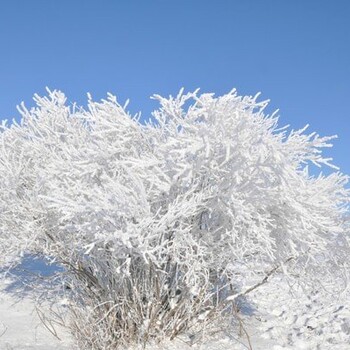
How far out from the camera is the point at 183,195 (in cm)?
562

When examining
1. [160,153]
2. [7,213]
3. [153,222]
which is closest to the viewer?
[153,222]

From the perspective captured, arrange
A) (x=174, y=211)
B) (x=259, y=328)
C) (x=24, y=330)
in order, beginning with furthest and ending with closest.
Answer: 1. (x=259, y=328)
2. (x=24, y=330)
3. (x=174, y=211)

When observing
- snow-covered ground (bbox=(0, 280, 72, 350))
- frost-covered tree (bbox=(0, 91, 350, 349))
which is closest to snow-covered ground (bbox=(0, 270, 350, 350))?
snow-covered ground (bbox=(0, 280, 72, 350))

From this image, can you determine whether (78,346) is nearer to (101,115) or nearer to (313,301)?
(101,115)

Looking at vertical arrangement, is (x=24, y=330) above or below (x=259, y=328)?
below

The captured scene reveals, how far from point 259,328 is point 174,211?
12.4 feet

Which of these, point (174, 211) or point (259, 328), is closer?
point (174, 211)

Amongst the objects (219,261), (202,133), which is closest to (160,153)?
(202,133)

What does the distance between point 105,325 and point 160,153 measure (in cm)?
232

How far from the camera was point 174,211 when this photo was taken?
5359 millimetres

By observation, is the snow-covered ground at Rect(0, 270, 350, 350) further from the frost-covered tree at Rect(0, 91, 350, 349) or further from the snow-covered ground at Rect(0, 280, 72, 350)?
the frost-covered tree at Rect(0, 91, 350, 349)

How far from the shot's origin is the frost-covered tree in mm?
5516

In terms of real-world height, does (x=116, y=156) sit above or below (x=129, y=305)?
above

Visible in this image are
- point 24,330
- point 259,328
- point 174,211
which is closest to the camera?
point 174,211
